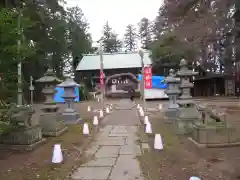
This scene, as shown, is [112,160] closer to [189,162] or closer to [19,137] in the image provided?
[189,162]

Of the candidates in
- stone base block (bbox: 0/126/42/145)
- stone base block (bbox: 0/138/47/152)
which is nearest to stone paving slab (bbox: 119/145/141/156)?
stone base block (bbox: 0/138/47/152)

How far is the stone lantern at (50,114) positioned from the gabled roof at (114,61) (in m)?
29.4

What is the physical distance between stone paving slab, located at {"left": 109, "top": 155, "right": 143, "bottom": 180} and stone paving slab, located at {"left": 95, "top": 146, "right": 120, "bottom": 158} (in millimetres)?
461

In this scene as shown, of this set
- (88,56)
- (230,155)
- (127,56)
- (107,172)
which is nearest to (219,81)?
(127,56)

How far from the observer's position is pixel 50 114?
11602mm

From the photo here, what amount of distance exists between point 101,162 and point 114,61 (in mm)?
38668

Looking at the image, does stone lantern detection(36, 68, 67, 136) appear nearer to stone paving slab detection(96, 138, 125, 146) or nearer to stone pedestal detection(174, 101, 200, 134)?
stone paving slab detection(96, 138, 125, 146)

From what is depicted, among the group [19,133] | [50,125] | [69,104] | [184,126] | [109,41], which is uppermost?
[109,41]

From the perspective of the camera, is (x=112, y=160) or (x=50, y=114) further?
(x=50, y=114)

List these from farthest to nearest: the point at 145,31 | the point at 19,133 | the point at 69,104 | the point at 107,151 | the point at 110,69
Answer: the point at 145,31, the point at 110,69, the point at 69,104, the point at 19,133, the point at 107,151

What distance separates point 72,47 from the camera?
4556 centimetres

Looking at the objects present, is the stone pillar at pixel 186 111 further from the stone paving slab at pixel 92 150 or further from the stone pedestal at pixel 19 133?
the stone pedestal at pixel 19 133

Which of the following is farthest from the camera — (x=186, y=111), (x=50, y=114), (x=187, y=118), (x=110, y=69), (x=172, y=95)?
(x=110, y=69)

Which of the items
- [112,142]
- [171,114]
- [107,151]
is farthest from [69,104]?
[107,151]
